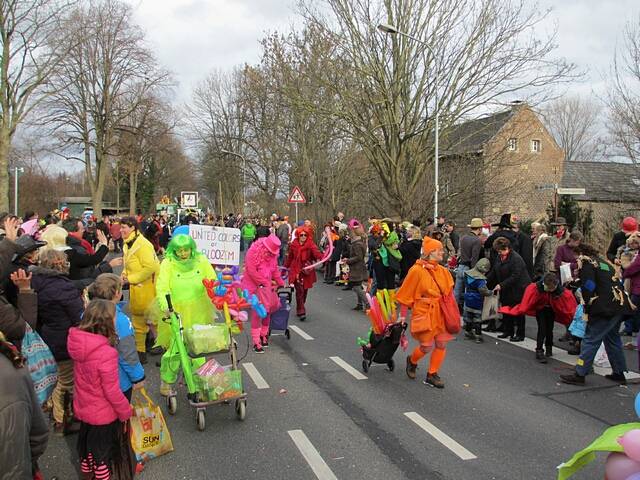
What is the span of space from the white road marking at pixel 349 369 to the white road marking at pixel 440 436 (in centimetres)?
133

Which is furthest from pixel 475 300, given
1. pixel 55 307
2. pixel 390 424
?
pixel 55 307

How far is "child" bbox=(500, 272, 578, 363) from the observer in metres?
7.53

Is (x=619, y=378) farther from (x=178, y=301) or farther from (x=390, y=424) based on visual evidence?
(x=178, y=301)

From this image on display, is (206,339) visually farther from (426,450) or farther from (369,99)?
(369,99)

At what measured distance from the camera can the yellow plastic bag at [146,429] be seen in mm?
4223

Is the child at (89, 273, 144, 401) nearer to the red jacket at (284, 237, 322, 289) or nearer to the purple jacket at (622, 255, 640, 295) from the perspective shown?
the red jacket at (284, 237, 322, 289)

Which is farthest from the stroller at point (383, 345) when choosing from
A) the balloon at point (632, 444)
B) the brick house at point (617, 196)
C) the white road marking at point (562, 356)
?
the brick house at point (617, 196)

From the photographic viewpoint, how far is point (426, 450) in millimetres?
4590

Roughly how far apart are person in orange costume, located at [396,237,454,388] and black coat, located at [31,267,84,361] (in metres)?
3.71

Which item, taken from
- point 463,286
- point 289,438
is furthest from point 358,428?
point 463,286

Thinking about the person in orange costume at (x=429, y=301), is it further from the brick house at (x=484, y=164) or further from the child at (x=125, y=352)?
the brick house at (x=484, y=164)

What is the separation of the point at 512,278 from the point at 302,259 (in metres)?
3.90

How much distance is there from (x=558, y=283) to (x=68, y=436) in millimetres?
6484

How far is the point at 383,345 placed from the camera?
6.74 metres
